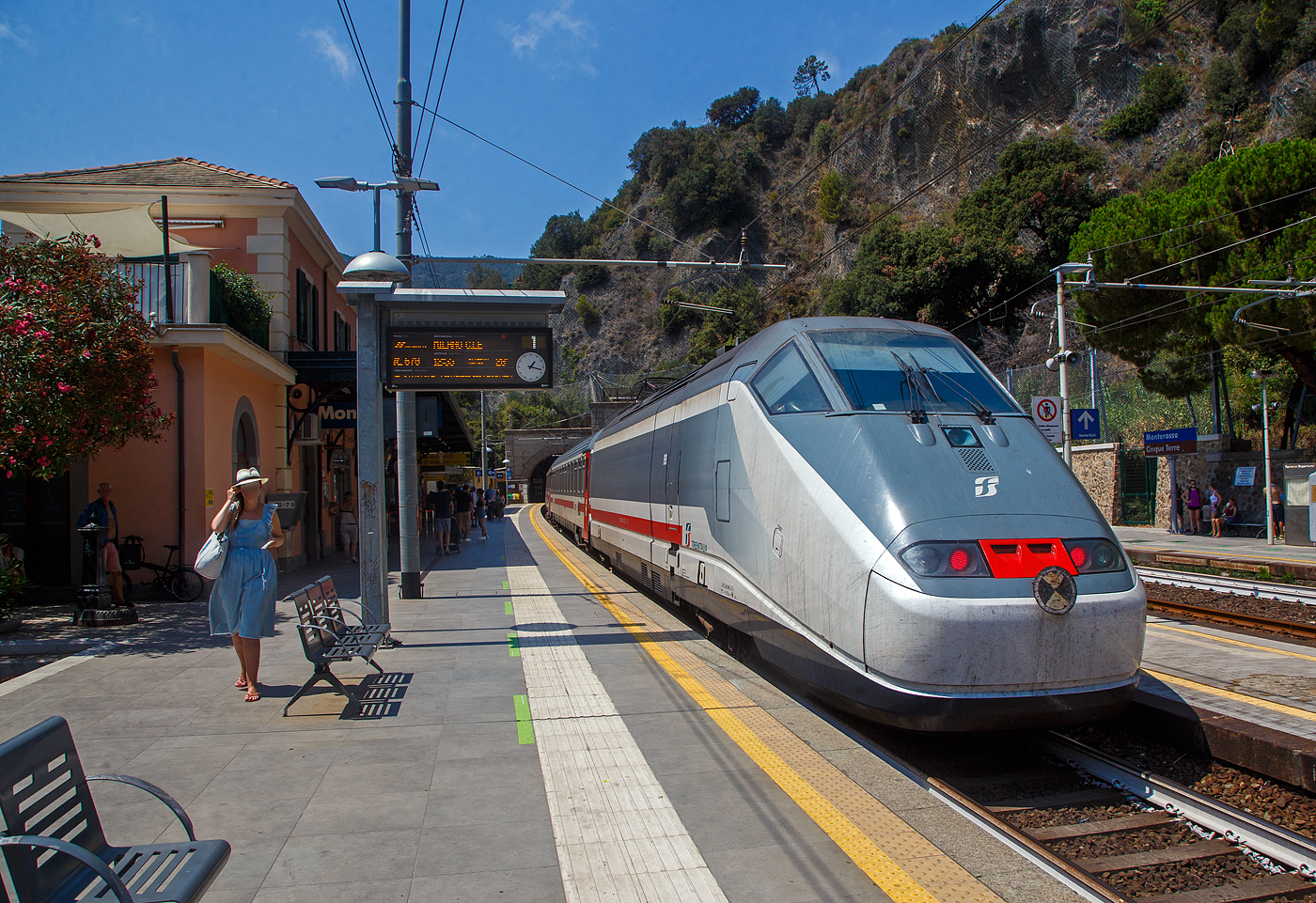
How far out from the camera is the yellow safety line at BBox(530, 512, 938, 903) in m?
3.43

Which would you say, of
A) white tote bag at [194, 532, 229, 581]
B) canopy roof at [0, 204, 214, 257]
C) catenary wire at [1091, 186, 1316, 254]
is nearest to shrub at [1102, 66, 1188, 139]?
catenary wire at [1091, 186, 1316, 254]

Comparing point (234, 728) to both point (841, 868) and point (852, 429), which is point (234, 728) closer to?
point (841, 868)

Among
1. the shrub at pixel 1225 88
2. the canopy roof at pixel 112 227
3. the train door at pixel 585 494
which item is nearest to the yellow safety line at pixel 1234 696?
the train door at pixel 585 494

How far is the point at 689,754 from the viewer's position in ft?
16.4

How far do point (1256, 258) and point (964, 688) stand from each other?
74.3 feet

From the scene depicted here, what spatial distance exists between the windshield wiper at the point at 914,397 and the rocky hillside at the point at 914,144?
2265 centimetres

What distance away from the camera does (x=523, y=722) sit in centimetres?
569

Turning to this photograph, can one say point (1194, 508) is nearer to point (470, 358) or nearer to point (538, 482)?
point (470, 358)

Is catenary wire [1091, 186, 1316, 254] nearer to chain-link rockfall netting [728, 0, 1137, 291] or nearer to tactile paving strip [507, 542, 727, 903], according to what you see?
tactile paving strip [507, 542, 727, 903]

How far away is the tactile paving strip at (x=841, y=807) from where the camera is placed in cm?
345

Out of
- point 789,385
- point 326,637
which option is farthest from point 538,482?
point 789,385

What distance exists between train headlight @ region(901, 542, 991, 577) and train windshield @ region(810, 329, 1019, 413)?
1276 mm

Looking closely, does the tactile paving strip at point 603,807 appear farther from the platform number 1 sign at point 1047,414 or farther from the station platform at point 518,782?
the platform number 1 sign at point 1047,414

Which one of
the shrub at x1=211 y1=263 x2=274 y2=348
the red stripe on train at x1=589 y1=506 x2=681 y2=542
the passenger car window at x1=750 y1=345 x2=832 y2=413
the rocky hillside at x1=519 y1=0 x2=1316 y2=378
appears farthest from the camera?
the rocky hillside at x1=519 y1=0 x2=1316 y2=378
